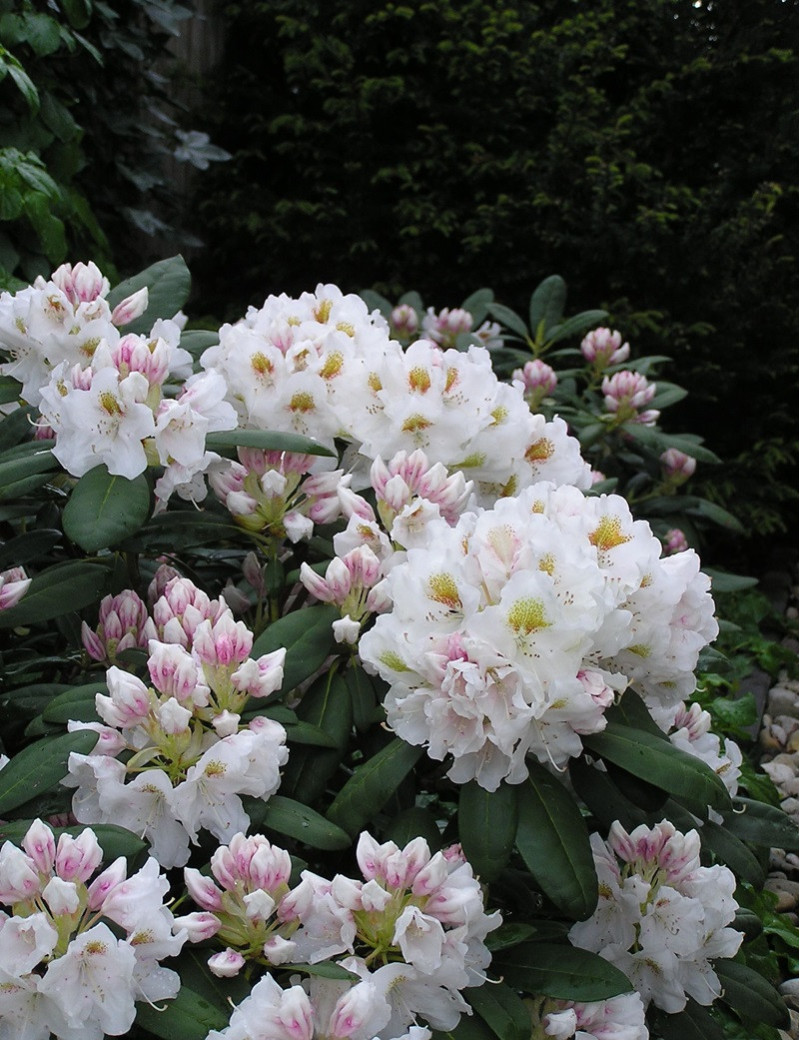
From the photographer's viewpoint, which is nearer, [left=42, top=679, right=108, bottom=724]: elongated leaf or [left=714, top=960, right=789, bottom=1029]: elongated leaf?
[left=42, top=679, right=108, bottom=724]: elongated leaf

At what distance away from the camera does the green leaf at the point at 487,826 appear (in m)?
1.01

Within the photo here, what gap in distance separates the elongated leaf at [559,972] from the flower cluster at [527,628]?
0.19m

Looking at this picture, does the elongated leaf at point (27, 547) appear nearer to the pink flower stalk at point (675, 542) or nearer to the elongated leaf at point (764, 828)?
the elongated leaf at point (764, 828)

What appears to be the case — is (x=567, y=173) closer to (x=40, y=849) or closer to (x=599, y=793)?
(x=599, y=793)

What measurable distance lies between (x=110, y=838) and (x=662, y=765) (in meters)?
0.53

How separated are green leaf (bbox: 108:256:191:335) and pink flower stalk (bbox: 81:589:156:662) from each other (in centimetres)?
45

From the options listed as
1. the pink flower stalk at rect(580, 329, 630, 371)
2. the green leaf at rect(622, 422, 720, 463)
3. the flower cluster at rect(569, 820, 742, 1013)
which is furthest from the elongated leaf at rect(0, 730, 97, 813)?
the pink flower stalk at rect(580, 329, 630, 371)

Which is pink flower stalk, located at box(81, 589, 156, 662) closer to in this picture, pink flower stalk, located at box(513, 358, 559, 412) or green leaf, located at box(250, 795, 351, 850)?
green leaf, located at box(250, 795, 351, 850)

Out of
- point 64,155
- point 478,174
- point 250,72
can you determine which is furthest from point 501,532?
point 250,72

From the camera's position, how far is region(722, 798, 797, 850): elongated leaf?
4.24 feet

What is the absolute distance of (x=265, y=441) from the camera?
1.24 meters

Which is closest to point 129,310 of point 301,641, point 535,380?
point 301,641

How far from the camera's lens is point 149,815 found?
1.02 m

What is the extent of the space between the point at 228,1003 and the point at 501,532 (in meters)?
0.49
